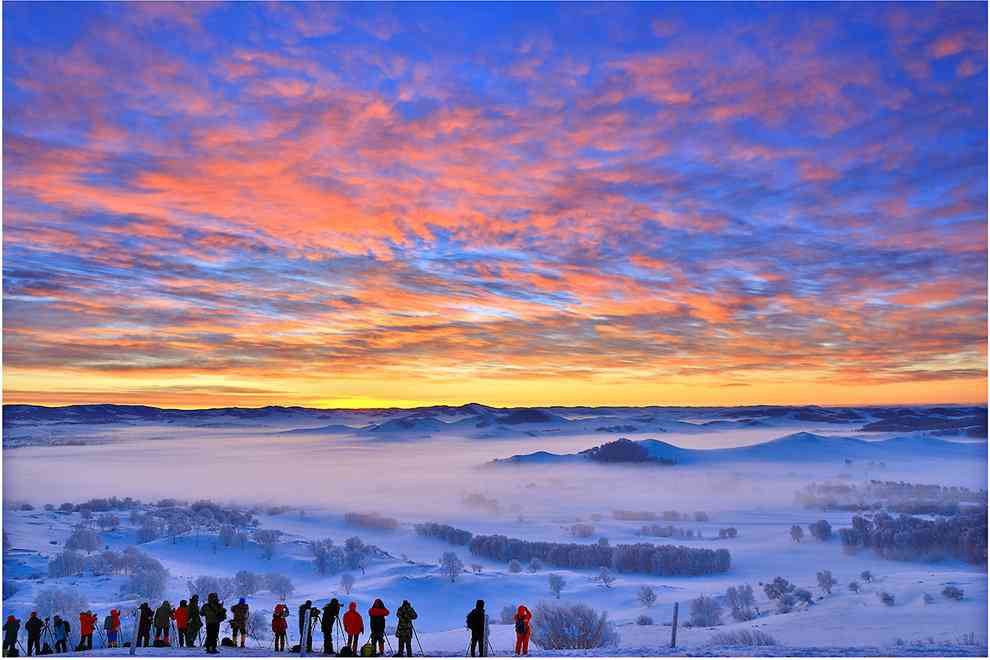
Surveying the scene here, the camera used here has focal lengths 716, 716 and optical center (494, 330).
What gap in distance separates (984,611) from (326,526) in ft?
520

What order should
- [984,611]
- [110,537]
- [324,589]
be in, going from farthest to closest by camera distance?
[110,537] → [324,589] → [984,611]

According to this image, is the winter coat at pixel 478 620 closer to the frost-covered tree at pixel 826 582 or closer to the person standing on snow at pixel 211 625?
the person standing on snow at pixel 211 625

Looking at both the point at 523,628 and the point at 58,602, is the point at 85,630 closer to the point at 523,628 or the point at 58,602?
the point at 523,628

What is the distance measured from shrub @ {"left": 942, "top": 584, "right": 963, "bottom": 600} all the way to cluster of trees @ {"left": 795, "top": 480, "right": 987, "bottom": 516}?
3103 inches

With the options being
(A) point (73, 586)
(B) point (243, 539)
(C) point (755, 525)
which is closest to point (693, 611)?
(A) point (73, 586)

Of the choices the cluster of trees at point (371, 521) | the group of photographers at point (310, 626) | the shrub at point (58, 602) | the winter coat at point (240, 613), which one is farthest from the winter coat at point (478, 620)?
the cluster of trees at point (371, 521)

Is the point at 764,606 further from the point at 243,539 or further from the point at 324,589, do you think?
the point at 243,539

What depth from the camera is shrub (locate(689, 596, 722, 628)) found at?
53.4 m

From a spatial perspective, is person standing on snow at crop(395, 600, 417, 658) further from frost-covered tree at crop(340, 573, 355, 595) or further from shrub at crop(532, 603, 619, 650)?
frost-covered tree at crop(340, 573, 355, 595)

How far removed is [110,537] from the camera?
111 m

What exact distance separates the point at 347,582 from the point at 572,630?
5694 cm

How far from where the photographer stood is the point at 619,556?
111 meters

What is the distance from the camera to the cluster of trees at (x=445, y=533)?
147913 mm

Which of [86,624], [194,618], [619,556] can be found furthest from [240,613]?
[619,556]
